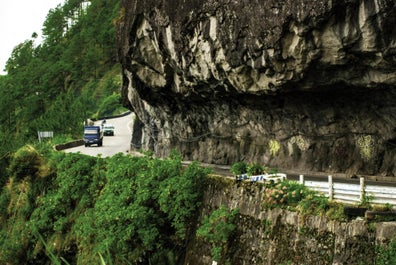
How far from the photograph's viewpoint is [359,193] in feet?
47.2

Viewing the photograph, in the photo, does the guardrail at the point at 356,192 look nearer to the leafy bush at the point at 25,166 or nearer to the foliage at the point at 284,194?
the foliage at the point at 284,194

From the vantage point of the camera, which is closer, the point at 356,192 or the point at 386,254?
the point at 386,254

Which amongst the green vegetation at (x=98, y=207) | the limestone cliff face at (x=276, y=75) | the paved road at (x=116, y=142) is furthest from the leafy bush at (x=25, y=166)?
the paved road at (x=116, y=142)

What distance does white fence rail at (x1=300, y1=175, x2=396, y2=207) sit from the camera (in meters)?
13.9

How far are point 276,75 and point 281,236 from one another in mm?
7818

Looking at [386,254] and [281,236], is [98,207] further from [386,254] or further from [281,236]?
[386,254]

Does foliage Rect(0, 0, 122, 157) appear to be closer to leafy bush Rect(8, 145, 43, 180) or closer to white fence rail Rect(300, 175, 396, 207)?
leafy bush Rect(8, 145, 43, 180)

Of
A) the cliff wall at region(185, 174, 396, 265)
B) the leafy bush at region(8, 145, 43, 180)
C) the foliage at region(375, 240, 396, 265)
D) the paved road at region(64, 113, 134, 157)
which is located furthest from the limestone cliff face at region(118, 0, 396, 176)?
the paved road at region(64, 113, 134, 157)

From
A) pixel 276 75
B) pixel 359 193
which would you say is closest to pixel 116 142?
pixel 276 75

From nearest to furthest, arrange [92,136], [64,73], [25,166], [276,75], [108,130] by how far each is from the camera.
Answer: [276,75] < [25,166] < [92,136] < [108,130] < [64,73]

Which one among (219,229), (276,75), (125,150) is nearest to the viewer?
(219,229)

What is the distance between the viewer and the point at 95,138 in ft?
165

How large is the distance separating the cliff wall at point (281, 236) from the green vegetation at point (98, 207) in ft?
3.17

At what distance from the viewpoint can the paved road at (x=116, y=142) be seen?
4450cm
